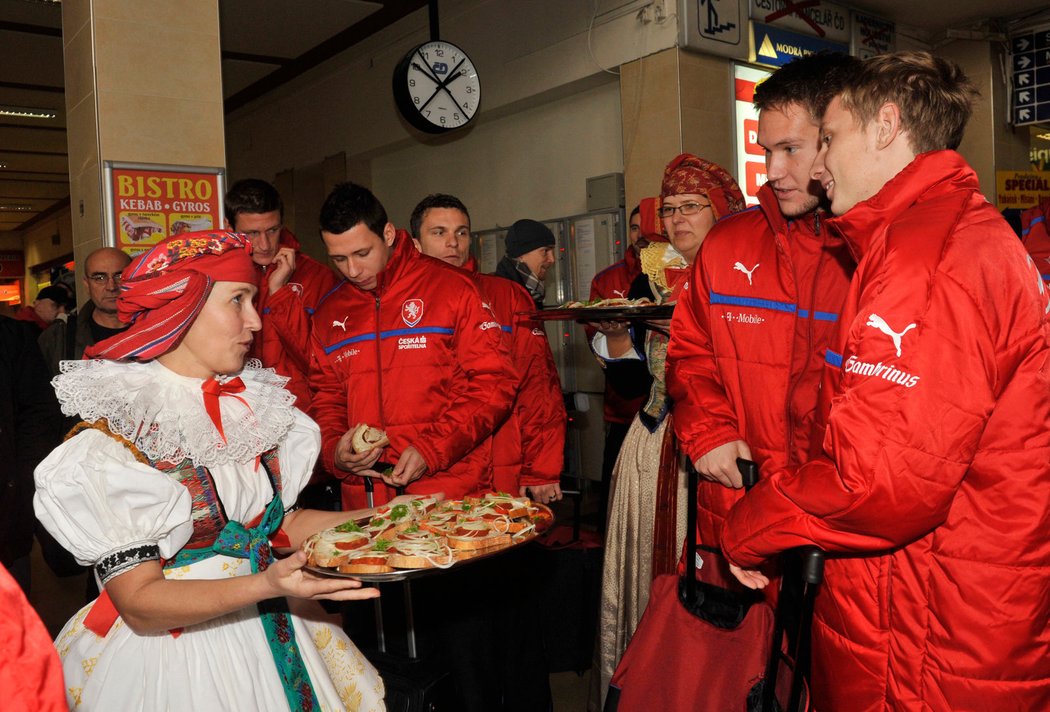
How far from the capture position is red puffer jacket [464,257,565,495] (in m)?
3.33

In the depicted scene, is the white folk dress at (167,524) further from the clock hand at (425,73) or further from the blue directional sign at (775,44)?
the blue directional sign at (775,44)

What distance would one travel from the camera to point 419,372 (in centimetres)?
288

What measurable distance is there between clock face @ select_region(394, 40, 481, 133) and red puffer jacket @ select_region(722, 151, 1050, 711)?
5.38 m

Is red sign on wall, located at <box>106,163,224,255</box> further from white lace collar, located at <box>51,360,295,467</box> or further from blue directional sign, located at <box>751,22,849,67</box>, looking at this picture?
blue directional sign, located at <box>751,22,849,67</box>

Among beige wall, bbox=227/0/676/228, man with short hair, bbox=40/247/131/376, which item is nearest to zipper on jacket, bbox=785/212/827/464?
man with short hair, bbox=40/247/131/376

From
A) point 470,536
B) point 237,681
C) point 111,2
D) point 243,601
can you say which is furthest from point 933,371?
point 111,2

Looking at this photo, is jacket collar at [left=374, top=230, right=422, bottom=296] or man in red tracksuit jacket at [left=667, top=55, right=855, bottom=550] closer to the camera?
man in red tracksuit jacket at [left=667, top=55, right=855, bottom=550]

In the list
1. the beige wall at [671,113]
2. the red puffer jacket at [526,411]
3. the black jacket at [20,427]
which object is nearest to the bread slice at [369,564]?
the red puffer jacket at [526,411]

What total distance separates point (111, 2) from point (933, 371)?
444 cm

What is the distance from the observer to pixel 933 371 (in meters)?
1.30

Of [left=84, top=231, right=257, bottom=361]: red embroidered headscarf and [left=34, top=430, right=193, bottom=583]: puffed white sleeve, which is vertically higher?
[left=84, top=231, right=257, bottom=361]: red embroidered headscarf

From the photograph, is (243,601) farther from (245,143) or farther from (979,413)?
(245,143)

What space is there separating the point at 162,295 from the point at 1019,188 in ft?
28.7

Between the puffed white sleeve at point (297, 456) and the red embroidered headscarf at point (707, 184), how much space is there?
153 cm
